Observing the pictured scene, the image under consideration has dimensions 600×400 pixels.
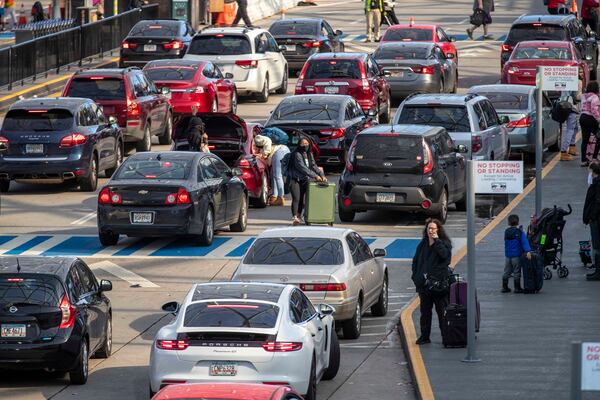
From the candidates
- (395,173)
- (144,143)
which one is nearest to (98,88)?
(144,143)

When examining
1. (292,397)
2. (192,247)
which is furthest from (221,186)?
(292,397)

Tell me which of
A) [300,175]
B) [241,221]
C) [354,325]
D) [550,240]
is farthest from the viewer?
[300,175]

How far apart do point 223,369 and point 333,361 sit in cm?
244

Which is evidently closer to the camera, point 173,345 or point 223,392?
point 223,392

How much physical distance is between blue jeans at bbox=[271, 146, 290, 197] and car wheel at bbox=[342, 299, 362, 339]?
10.1 meters

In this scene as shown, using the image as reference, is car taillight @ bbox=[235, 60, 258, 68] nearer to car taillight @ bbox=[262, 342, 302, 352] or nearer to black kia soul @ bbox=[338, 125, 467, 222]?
black kia soul @ bbox=[338, 125, 467, 222]

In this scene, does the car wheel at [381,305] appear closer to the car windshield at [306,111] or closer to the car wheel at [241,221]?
the car wheel at [241,221]

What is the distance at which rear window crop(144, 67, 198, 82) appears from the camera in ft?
128

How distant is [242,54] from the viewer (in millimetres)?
42781

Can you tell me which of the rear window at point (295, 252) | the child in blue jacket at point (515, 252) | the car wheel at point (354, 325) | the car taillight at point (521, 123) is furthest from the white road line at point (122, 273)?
the car taillight at point (521, 123)

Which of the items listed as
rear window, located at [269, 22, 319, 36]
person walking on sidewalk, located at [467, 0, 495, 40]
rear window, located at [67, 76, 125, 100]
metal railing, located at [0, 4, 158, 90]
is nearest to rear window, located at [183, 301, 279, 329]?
rear window, located at [67, 76, 125, 100]

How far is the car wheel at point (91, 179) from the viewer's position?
3183 centimetres

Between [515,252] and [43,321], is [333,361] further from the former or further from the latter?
[515,252]

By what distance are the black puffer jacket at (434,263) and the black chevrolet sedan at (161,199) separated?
23.5 ft
